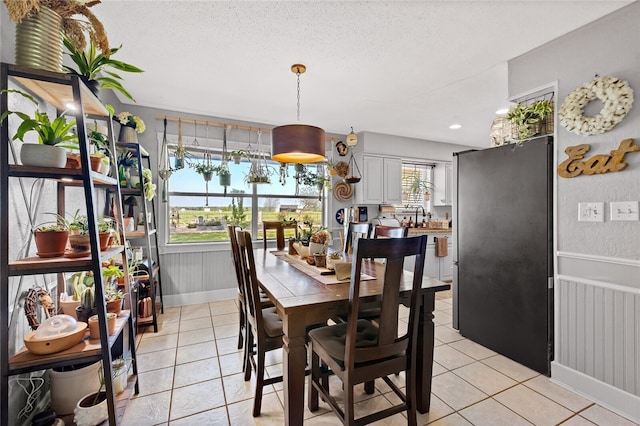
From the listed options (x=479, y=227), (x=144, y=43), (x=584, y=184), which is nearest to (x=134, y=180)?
(x=144, y=43)

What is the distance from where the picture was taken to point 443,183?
5605 mm

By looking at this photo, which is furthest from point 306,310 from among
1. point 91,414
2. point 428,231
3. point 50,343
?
point 428,231

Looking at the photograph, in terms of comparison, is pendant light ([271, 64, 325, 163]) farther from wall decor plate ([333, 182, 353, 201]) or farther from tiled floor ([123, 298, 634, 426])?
Result: wall decor plate ([333, 182, 353, 201])

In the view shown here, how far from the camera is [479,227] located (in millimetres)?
2662

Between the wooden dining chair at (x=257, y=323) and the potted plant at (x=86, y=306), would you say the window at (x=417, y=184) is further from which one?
the potted plant at (x=86, y=306)

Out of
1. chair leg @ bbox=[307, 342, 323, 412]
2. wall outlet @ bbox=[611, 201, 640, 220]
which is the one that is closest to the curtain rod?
chair leg @ bbox=[307, 342, 323, 412]

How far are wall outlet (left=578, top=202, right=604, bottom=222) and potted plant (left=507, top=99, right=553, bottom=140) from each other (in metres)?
0.65

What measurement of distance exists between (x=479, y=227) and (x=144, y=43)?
3.26 m

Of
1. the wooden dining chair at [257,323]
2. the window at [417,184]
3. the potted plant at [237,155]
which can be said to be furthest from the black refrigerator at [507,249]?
the potted plant at [237,155]

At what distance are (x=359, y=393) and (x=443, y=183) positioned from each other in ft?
15.1

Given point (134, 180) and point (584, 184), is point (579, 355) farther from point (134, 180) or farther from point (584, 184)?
point (134, 180)

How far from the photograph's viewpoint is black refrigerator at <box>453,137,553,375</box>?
2.18m

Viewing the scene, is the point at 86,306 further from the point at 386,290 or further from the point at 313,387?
the point at 386,290

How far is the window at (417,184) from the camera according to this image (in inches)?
216
